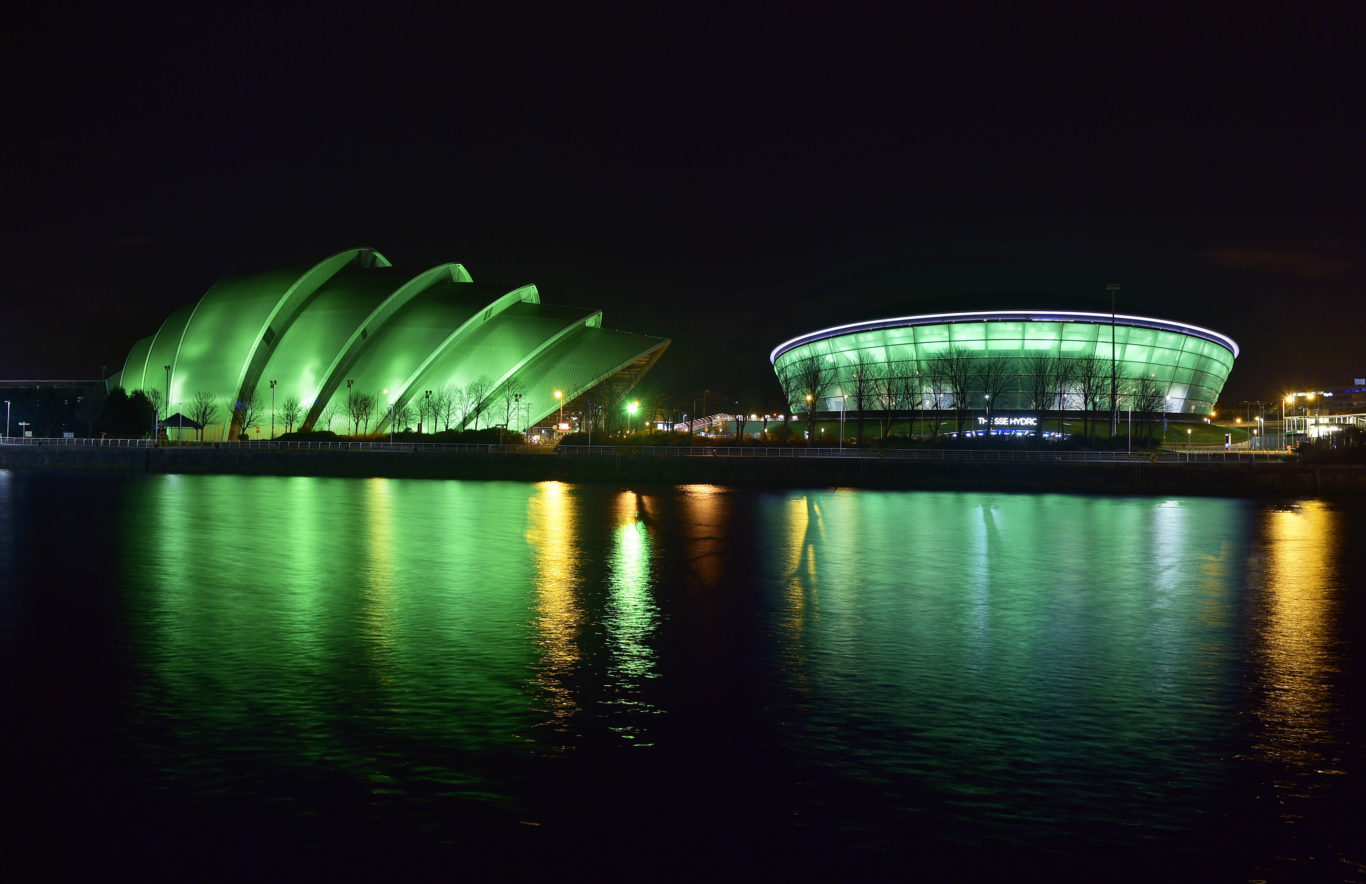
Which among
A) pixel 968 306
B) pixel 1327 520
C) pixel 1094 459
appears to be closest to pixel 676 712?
pixel 1327 520

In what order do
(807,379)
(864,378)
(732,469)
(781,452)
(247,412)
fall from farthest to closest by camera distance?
(807,379), (864,378), (247,412), (781,452), (732,469)

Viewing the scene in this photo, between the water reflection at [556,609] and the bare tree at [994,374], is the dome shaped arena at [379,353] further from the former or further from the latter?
the water reflection at [556,609]

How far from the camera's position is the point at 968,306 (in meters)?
82.2

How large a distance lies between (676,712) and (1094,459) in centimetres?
4313

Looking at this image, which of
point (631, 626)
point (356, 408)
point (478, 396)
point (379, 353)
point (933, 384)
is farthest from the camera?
point (933, 384)

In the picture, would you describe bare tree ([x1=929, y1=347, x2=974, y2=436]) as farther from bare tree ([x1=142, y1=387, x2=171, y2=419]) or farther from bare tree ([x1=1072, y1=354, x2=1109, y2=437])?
bare tree ([x1=142, y1=387, x2=171, y2=419])

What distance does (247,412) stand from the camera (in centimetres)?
7444

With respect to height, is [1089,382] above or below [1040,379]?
below

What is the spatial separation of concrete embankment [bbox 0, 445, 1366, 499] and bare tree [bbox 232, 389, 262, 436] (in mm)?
13508

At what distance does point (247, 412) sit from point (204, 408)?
8.32 feet

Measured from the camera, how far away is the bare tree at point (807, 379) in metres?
87.3

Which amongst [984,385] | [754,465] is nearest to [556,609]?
[754,465]

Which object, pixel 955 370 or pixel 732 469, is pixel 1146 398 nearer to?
pixel 955 370

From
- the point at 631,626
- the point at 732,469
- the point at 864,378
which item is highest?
the point at 864,378
